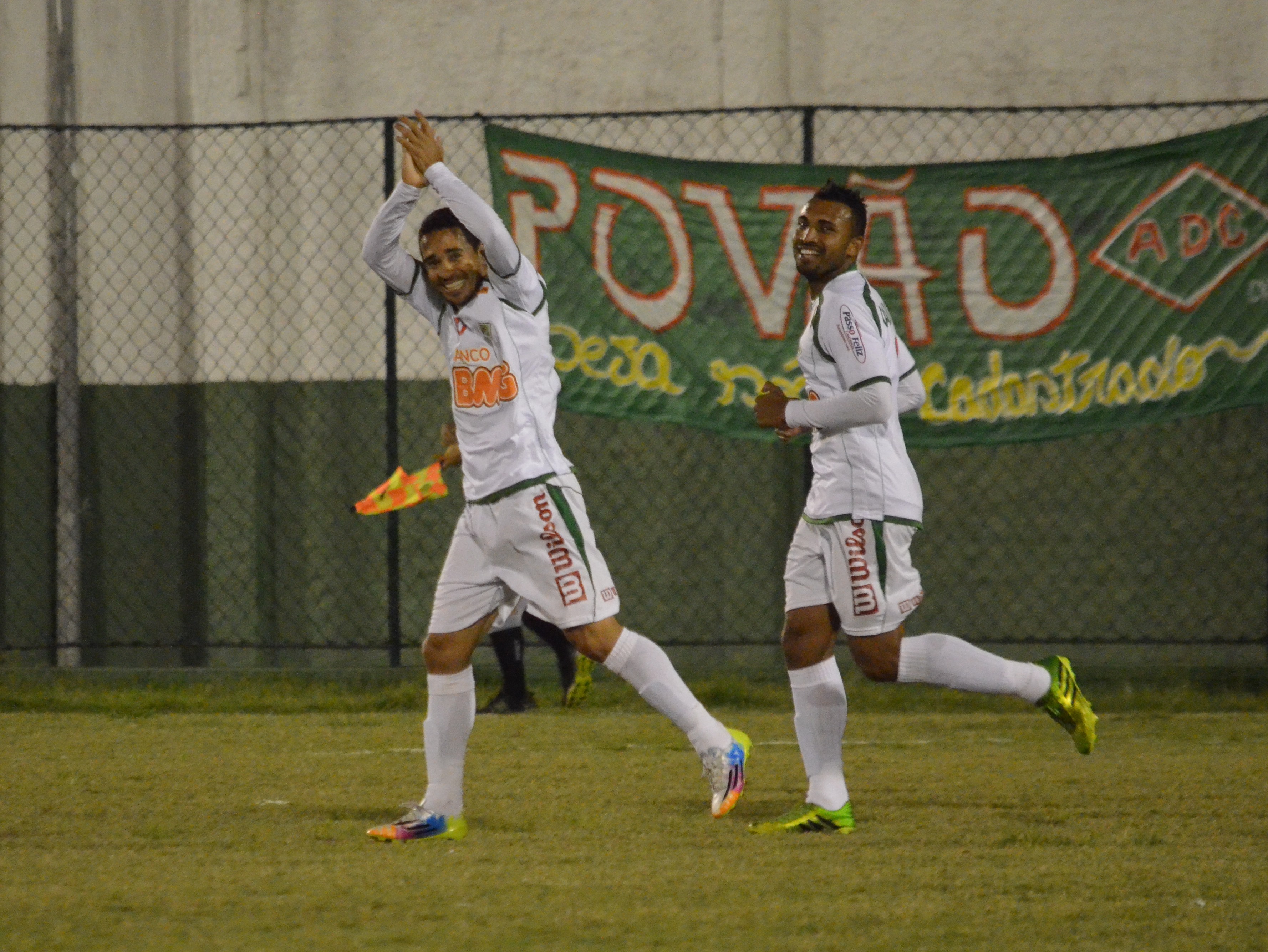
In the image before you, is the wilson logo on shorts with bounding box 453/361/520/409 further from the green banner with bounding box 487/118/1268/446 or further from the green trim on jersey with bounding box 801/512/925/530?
the green banner with bounding box 487/118/1268/446

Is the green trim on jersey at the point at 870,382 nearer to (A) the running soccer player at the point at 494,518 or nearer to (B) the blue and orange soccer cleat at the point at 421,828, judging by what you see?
(A) the running soccer player at the point at 494,518

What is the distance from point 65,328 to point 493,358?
17.7 ft

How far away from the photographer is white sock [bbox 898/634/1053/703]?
484cm

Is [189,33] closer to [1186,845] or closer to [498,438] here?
[498,438]

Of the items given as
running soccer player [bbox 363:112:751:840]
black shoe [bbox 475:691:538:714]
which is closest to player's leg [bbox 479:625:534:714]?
black shoe [bbox 475:691:538:714]

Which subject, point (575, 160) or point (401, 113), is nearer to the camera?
point (575, 160)

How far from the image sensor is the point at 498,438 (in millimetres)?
4656

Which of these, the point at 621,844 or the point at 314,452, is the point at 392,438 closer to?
the point at 314,452

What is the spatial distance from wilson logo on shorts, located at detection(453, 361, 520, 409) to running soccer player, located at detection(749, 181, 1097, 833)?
73 cm

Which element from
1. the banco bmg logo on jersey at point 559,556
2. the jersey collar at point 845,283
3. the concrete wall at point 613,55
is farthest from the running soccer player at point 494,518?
the concrete wall at point 613,55

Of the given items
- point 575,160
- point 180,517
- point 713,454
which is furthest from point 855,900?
point 180,517

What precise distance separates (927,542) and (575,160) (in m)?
2.81

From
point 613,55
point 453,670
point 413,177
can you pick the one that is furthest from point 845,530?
point 613,55

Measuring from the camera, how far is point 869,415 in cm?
466
